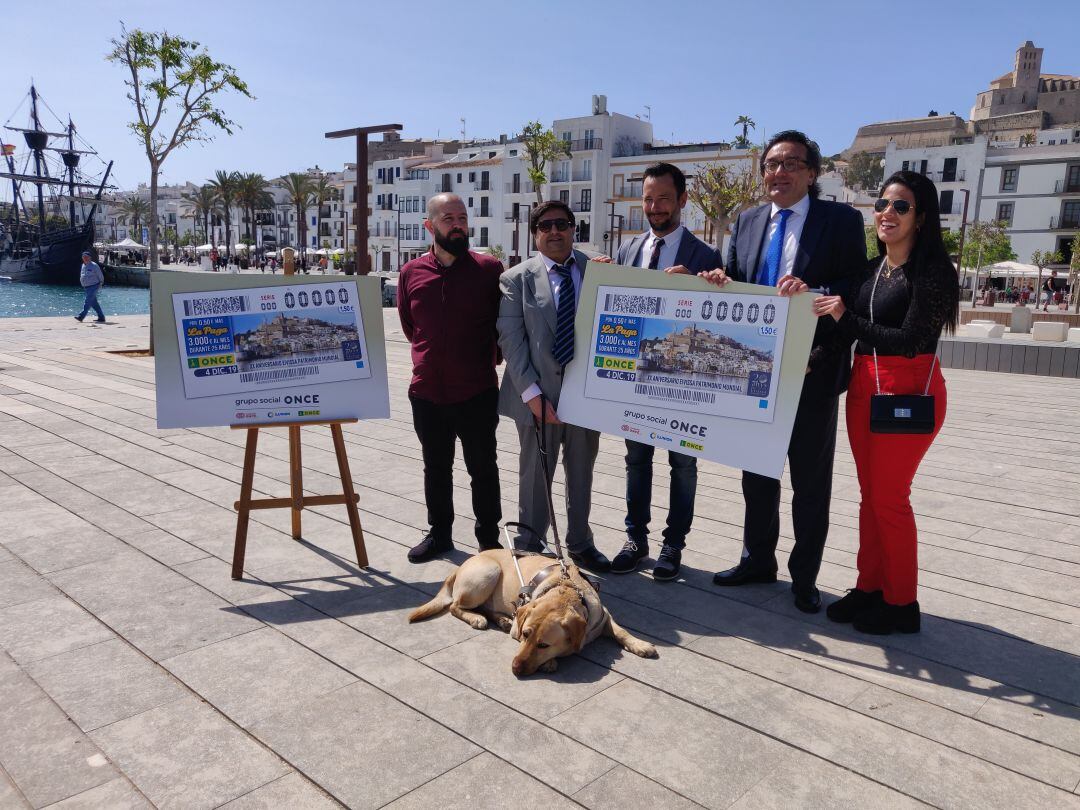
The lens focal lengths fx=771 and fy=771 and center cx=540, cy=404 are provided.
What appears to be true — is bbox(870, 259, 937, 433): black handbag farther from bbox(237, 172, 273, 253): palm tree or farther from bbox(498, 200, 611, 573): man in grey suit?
bbox(237, 172, 273, 253): palm tree

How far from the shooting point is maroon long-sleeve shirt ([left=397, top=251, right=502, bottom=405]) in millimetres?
4355

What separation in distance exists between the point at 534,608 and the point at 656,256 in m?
2.05

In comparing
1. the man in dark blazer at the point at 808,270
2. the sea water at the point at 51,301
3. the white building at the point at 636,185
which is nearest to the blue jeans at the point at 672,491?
the man in dark blazer at the point at 808,270

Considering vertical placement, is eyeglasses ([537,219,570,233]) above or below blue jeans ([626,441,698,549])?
above

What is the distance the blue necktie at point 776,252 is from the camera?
3.84 metres

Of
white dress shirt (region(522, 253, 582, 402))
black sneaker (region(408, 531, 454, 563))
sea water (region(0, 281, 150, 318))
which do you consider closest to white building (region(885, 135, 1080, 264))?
sea water (region(0, 281, 150, 318))

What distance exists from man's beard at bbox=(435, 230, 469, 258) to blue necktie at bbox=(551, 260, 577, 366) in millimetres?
555

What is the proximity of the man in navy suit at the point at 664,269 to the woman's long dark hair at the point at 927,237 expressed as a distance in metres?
0.94

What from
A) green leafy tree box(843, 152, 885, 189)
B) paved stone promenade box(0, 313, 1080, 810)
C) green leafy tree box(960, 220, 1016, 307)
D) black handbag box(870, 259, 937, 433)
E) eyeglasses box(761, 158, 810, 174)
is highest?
green leafy tree box(843, 152, 885, 189)

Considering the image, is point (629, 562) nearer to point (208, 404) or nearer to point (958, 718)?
point (958, 718)

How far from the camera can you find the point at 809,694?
10.2ft

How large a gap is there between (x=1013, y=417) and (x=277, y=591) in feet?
30.5

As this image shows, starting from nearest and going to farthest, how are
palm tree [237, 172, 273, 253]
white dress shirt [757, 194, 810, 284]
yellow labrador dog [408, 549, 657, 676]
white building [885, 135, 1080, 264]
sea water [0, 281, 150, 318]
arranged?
yellow labrador dog [408, 549, 657, 676] → white dress shirt [757, 194, 810, 284] → sea water [0, 281, 150, 318] → white building [885, 135, 1080, 264] → palm tree [237, 172, 273, 253]

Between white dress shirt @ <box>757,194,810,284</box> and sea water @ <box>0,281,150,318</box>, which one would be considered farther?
sea water @ <box>0,281,150,318</box>
